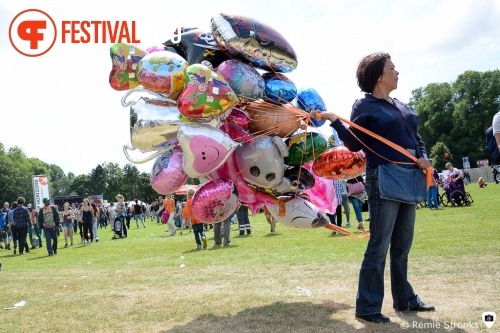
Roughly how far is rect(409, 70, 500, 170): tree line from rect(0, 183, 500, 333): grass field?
56911 mm

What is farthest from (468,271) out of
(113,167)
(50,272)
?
(113,167)

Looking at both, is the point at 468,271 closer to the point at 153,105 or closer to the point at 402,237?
the point at 402,237

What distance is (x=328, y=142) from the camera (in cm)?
480

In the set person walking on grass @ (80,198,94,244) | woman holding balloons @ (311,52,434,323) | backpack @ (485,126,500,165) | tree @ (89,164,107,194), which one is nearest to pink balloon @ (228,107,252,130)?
woman holding balloons @ (311,52,434,323)

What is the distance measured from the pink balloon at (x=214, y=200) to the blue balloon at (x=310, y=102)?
1105 mm

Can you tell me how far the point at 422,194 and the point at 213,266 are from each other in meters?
4.68

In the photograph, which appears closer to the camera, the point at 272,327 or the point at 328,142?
the point at 272,327

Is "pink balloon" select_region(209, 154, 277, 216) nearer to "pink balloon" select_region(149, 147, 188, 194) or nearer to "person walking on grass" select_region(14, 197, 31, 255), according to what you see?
"pink balloon" select_region(149, 147, 188, 194)

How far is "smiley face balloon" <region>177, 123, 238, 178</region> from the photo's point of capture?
13.2 ft

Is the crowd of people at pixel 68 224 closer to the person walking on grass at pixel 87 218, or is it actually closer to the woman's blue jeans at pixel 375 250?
the person walking on grass at pixel 87 218

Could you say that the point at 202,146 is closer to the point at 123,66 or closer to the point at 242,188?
the point at 242,188

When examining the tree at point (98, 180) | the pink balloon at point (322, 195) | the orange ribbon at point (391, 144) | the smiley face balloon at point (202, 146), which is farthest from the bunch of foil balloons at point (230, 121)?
the tree at point (98, 180)

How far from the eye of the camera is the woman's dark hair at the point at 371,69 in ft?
13.4

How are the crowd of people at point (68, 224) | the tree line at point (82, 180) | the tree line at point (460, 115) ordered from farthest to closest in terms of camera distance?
the tree line at point (82, 180) < the tree line at point (460, 115) < the crowd of people at point (68, 224)
